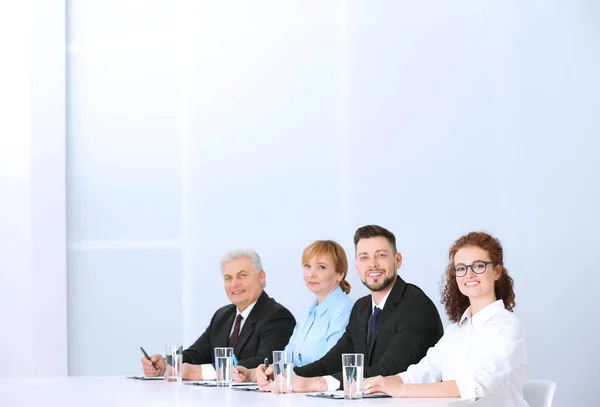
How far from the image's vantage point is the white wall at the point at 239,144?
6141mm

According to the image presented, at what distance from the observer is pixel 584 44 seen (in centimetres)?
576

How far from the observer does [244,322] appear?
518 cm

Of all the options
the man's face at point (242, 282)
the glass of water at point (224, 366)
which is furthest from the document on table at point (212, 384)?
the man's face at point (242, 282)

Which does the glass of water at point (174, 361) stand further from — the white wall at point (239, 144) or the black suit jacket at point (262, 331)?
the white wall at point (239, 144)

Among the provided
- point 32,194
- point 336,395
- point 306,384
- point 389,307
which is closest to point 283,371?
point 306,384

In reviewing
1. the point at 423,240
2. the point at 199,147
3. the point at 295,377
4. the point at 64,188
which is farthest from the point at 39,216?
the point at 295,377

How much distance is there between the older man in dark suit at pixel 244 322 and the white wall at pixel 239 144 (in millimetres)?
1048

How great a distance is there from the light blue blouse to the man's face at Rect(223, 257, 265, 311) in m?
0.49

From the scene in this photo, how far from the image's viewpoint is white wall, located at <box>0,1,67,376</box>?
6.34 m

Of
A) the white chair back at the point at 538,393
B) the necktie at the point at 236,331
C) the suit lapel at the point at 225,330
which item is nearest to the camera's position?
the white chair back at the point at 538,393

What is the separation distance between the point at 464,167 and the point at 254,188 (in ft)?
4.68

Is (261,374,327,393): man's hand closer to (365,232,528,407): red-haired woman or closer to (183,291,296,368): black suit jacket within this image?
(365,232,528,407): red-haired woman

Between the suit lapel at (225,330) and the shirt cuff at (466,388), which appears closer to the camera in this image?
the shirt cuff at (466,388)

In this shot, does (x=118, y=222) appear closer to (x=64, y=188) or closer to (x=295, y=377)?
(x=64, y=188)
